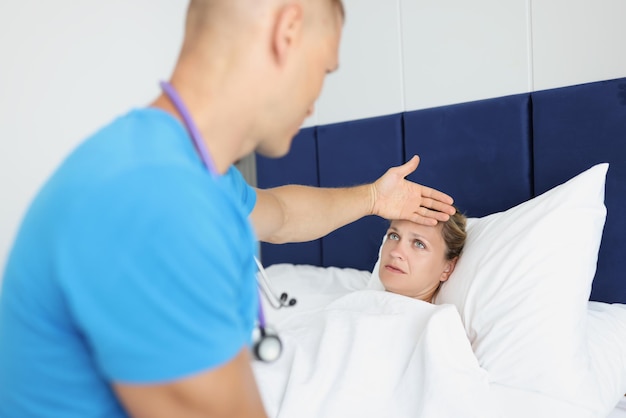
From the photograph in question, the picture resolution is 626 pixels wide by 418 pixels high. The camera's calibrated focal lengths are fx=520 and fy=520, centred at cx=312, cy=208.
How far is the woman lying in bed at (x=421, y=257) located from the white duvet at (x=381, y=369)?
21cm

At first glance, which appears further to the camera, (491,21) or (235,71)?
(491,21)

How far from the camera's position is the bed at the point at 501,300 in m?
1.15

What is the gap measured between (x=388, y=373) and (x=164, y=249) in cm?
90

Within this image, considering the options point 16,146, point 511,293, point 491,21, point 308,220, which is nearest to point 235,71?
point 308,220

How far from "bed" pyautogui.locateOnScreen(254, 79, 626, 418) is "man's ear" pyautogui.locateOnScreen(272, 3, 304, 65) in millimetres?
788

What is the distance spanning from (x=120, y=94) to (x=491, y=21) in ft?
5.59

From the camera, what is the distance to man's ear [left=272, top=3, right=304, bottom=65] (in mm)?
598

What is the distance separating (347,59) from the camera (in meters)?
2.23

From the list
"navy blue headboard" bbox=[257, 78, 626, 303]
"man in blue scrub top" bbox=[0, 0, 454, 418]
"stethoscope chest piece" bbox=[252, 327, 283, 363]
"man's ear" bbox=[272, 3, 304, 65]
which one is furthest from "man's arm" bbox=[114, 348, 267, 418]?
"navy blue headboard" bbox=[257, 78, 626, 303]

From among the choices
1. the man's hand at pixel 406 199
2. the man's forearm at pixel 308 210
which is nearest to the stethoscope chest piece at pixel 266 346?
the man's forearm at pixel 308 210

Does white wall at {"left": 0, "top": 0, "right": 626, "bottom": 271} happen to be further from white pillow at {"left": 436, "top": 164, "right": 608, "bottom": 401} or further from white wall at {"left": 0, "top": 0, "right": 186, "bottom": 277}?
white pillow at {"left": 436, "top": 164, "right": 608, "bottom": 401}

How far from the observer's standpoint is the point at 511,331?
1.27m

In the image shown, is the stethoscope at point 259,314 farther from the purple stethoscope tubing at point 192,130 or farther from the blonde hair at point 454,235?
the blonde hair at point 454,235

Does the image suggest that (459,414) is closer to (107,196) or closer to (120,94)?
(107,196)
